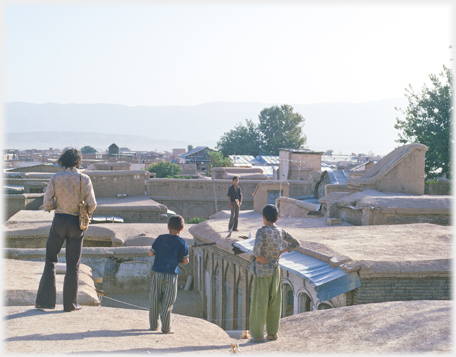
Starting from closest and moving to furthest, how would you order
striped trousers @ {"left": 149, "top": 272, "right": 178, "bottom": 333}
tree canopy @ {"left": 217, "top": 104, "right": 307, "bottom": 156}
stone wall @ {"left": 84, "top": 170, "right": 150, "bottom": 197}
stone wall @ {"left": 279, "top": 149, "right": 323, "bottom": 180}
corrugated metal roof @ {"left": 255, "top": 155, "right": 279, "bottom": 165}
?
1. striped trousers @ {"left": 149, "top": 272, "right": 178, "bottom": 333}
2. stone wall @ {"left": 84, "top": 170, "right": 150, "bottom": 197}
3. stone wall @ {"left": 279, "top": 149, "right": 323, "bottom": 180}
4. corrugated metal roof @ {"left": 255, "top": 155, "right": 279, "bottom": 165}
5. tree canopy @ {"left": 217, "top": 104, "right": 307, "bottom": 156}

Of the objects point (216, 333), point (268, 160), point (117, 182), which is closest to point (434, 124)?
point (117, 182)

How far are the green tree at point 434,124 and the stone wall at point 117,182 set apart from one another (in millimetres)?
14495

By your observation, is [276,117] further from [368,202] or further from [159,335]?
[159,335]

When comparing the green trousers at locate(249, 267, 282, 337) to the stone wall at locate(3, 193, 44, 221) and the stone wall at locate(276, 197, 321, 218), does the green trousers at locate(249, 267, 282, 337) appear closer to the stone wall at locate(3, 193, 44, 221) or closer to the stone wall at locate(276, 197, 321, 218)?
the stone wall at locate(276, 197, 321, 218)

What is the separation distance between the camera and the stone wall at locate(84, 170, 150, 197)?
2472 centimetres

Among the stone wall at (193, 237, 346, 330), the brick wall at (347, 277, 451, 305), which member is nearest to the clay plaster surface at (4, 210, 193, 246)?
the stone wall at (193, 237, 346, 330)

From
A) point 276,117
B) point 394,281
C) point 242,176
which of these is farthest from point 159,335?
point 276,117

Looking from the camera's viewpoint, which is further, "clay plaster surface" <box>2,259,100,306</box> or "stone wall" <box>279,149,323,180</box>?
"stone wall" <box>279,149,323,180</box>

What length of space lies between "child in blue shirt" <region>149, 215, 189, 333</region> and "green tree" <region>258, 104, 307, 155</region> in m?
69.8

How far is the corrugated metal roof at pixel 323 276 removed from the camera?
7562mm

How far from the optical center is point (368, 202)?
1292cm

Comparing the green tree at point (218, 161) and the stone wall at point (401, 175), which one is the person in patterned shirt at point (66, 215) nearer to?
the stone wall at point (401, 175)

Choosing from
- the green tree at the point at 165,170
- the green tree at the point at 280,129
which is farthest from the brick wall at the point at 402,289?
the green tree at the point at 280,129

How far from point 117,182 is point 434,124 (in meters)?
16.8
